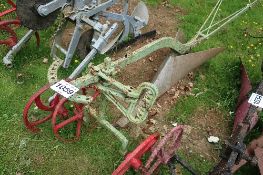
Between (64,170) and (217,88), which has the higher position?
(217,88)

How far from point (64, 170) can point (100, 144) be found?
639mm

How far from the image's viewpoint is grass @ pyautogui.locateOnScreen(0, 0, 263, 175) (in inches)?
209

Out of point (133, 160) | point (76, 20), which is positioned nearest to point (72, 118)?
point (133, 160)

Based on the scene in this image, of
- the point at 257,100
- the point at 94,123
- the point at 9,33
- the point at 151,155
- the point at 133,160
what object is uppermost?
the point at 257,100

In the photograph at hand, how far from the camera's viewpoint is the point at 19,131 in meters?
5.62

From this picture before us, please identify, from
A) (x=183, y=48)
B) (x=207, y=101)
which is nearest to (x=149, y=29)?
(x=183, y=48)

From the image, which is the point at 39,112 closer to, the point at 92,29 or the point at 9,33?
the point at 92,29


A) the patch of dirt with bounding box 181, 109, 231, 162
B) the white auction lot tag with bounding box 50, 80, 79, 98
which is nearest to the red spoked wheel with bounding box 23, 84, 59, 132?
the white auction lot tag with bounding box 50, 80, 79, 98

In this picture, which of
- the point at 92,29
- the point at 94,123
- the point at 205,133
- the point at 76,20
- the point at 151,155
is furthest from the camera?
the point at 92,29

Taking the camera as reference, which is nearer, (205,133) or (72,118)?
(72,118)

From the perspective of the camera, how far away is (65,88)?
4.57 meters

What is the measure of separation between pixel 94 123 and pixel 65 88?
4.50 ft

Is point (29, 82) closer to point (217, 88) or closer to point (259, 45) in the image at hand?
point (217, 88)

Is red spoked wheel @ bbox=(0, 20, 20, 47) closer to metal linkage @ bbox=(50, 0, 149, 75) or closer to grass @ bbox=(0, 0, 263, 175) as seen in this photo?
grass @ bbox=(0, 0, 263, 175)
